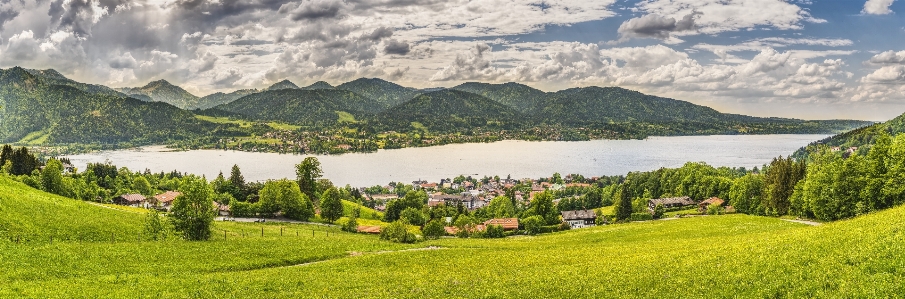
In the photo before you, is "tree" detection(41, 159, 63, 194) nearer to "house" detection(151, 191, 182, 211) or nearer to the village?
the village

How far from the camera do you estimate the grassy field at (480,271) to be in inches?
634

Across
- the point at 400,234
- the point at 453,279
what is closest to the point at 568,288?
the point at 453,279

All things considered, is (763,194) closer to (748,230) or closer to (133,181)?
(748,230)

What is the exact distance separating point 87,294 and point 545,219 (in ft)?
241

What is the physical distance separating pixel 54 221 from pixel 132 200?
71.5 metres

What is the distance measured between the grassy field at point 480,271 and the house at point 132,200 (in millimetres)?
70913

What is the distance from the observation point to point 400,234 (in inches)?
1919

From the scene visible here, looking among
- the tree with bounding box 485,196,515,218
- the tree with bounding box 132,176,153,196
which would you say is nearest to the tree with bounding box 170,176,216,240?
the tree with bounding box 485,196,515,218

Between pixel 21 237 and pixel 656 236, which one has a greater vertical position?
pixel 21 237

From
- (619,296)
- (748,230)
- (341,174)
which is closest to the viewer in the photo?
(619,296)

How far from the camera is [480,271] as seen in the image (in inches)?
991

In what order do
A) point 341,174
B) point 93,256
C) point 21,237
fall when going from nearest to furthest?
point 93,256
point 21,237
point 341,174

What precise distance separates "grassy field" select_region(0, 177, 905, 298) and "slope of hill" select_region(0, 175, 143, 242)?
0.70 metres

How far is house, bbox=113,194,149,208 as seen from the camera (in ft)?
321
